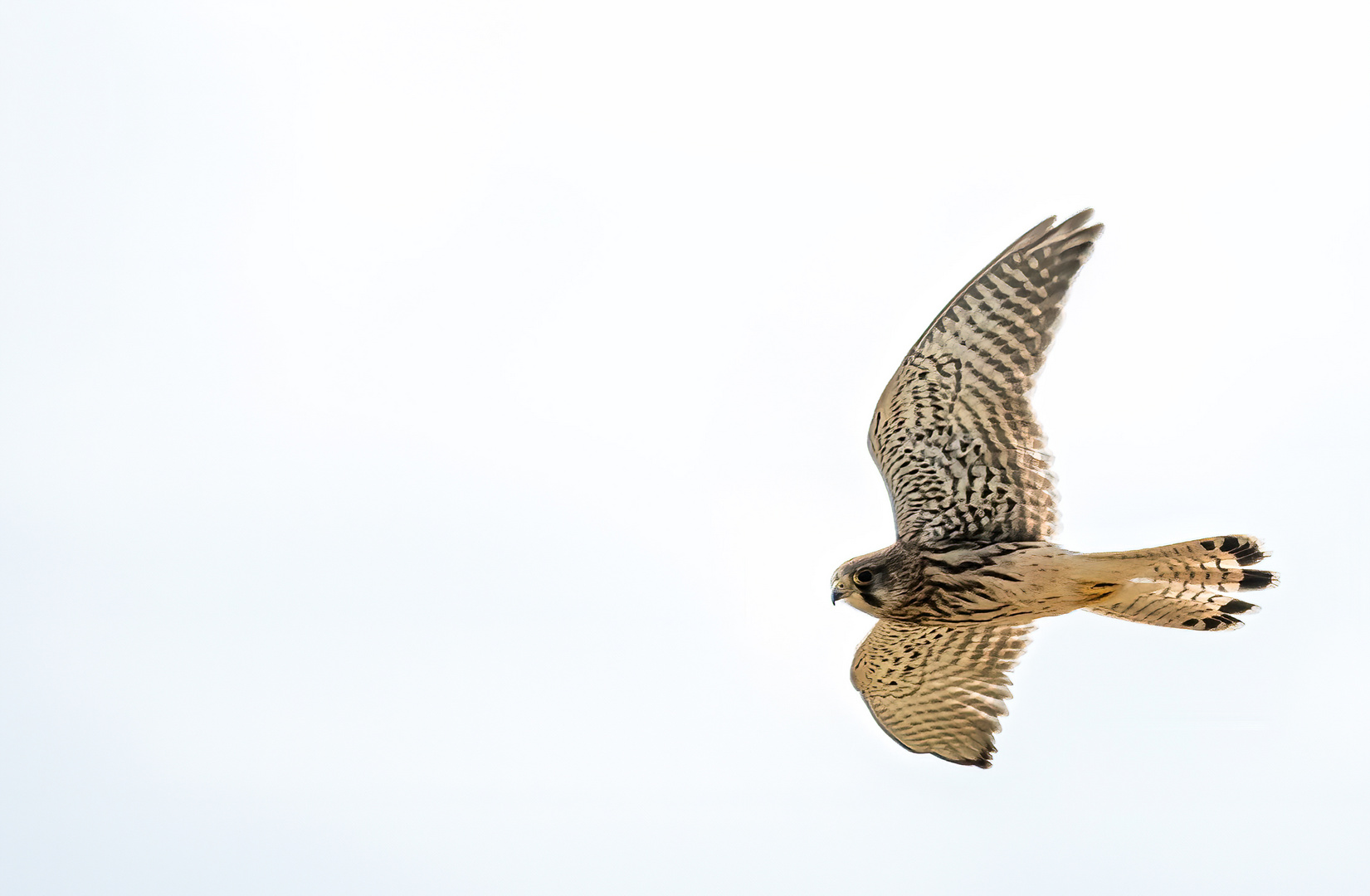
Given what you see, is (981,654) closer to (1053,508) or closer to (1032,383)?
(1053,508)

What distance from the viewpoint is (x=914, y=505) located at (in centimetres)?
705

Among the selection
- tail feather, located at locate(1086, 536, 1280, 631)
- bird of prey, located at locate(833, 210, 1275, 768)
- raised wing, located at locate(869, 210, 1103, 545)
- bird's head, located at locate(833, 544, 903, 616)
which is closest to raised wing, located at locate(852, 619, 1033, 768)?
bird of prey, located at locate(833, 210, 1275, 768)

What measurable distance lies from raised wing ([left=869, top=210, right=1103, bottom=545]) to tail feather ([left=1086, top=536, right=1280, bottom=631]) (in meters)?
0.54

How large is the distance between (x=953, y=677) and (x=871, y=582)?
3.73 ft

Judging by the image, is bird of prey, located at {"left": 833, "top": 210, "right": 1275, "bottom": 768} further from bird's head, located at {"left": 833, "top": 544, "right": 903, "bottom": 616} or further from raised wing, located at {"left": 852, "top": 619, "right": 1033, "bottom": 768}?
raised wing, located at {"left": 852, "top": 619, "right": 1033, "bottom": 768}

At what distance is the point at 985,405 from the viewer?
666 cm

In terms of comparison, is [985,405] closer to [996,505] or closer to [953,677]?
[996,505]

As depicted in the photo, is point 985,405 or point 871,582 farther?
point 871,582

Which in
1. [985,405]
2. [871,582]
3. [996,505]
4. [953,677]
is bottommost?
[953,677]

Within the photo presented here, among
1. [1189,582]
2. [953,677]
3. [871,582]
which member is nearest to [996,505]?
[871,582]

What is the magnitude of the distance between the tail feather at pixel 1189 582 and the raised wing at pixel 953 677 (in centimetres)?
104

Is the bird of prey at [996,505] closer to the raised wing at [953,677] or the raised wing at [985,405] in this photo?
the raised wing at [985,405]

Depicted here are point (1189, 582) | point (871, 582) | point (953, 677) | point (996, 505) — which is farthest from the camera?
point (953, 677)

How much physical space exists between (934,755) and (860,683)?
671mm
